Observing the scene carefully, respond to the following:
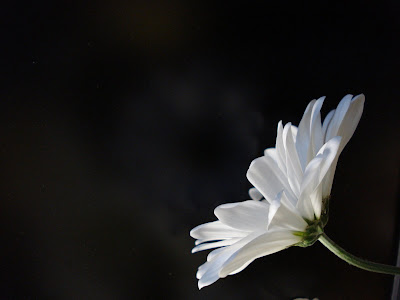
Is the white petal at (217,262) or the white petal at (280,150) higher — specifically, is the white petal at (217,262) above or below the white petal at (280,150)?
below

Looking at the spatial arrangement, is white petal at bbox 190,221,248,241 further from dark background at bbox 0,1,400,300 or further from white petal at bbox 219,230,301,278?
dark background at bbox 0,1,400,300

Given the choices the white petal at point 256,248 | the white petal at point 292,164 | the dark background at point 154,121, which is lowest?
the white petal at point 256,248

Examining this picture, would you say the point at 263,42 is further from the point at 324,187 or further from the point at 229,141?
the point at 324,187

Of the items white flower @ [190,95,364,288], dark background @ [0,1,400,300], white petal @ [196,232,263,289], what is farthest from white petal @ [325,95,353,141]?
dark background @ [0,1,400,300]

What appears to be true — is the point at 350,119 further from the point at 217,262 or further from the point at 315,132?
the point at 217,262

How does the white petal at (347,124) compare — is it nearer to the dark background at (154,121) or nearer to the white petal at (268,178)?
the white petal at (268,178)

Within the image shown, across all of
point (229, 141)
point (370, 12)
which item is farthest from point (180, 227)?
point (370, 12)

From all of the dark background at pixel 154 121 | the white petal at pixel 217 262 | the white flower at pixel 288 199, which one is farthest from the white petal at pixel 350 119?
the dark background at pixel 154 121
